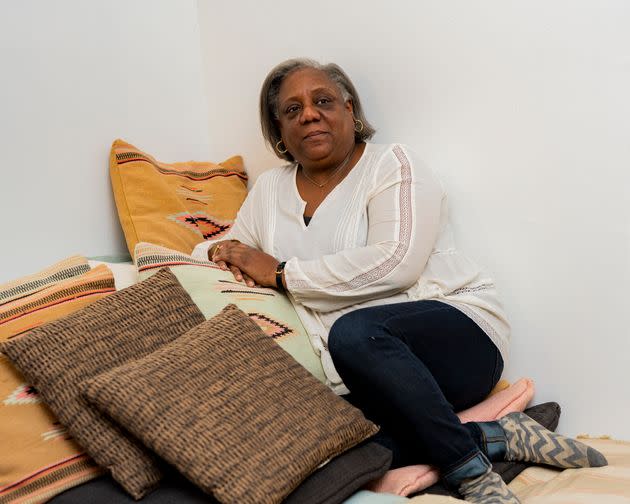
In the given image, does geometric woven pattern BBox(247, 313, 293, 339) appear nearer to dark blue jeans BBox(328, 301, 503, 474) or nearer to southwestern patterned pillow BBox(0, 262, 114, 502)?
dark blue jeans BBox(328, 301, 503, 474)

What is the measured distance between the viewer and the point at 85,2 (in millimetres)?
2158

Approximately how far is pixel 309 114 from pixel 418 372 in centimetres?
82

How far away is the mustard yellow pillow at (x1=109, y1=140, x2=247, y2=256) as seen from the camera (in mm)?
2123

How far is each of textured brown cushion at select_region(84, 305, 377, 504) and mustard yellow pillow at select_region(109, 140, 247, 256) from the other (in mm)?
732

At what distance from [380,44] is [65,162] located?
3.33ft

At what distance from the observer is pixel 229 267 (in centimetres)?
198

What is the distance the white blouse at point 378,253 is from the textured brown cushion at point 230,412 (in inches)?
13.2

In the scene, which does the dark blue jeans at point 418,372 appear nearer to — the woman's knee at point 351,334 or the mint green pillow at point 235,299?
the woman's knee at point 351,334

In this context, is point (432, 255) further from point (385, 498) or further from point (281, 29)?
point (281, 29)

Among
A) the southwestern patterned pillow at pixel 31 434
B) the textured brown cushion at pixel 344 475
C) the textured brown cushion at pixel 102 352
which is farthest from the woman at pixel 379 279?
the southwestern patterned pillow at pixel 31 434

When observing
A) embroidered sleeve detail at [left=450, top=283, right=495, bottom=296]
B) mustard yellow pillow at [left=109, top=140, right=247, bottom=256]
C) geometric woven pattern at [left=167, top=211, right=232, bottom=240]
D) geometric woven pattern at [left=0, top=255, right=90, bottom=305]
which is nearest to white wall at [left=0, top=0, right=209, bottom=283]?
mustard yellow pillow at [left=109, top=140, right=247, bottom=256]

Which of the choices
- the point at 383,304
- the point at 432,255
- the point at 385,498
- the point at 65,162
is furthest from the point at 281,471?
the point at 65,162

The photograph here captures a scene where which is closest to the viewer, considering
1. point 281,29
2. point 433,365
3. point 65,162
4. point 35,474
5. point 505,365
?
point 35,474

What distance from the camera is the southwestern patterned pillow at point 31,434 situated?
1336 mm
